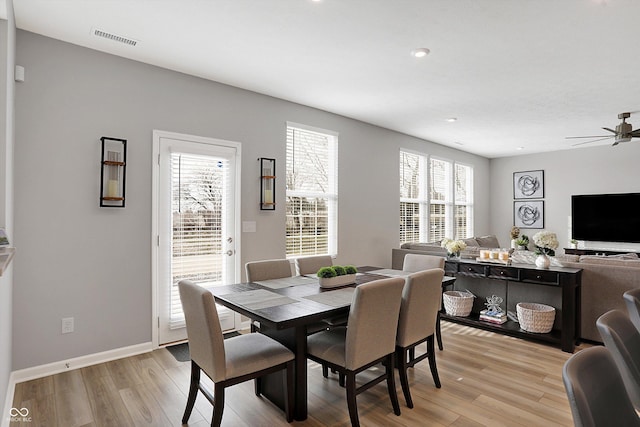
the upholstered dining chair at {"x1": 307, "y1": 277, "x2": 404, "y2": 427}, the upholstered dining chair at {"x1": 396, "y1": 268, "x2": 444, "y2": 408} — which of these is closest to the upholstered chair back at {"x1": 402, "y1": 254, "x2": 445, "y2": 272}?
the upholstered dining chair at {"x1": 396, "y1": 268, "x2": 444, "y2": 408}

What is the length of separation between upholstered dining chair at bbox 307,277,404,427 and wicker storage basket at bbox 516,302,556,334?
218cm

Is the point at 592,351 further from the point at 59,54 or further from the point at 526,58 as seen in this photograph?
the point at 59,54

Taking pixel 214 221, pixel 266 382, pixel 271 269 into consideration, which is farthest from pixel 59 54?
pixel 266 382

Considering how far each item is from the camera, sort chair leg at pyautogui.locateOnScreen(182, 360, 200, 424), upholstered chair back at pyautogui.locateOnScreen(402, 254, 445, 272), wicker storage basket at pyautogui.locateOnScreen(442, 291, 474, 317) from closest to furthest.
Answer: chair leg at pyautogui.locateOnScreen(182, 360, 200, 424), upholstered chair back at pyautogui.locateOnScreen(402, 254, 445, 272), wicker storage basket at pyautogui.locateOnScreen(442, 291, 474, 317)

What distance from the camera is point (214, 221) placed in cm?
Result: 396

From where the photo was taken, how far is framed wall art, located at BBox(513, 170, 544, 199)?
7988 millimetres

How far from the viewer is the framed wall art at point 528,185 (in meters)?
7.99

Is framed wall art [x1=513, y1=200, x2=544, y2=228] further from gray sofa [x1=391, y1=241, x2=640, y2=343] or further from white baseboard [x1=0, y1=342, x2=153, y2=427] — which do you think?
white baseboard [x1=0, y1=342, x2=153, y2=427]

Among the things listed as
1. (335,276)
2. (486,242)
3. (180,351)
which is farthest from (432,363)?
(486,242)

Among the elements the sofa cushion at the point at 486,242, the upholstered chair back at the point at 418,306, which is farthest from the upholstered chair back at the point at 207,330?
the sofa cushion at the point at 486,242

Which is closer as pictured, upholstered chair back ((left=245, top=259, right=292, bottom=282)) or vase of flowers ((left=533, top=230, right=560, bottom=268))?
upholstered chair back ((left=245, top=259, right=292, bottom=282))

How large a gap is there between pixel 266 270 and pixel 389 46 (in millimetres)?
2235

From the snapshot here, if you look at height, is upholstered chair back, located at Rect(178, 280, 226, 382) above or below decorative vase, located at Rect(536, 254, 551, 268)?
below

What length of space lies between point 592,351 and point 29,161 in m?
3.76
